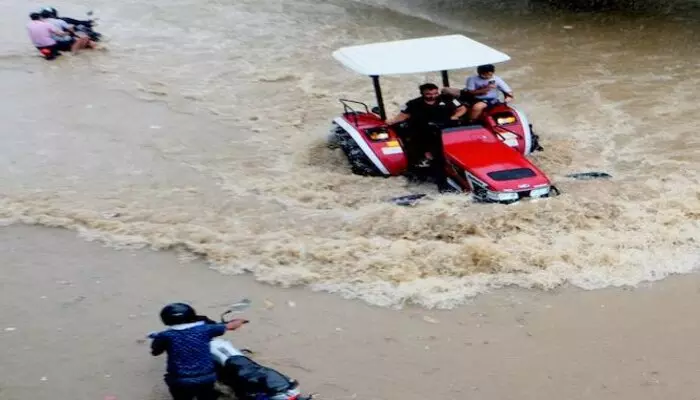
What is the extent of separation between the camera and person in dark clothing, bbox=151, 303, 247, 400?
200 inches

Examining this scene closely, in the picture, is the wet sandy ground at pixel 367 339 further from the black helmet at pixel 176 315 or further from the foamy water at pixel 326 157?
the black helmet at pixel 176 315

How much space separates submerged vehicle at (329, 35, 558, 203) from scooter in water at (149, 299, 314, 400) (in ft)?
11.8

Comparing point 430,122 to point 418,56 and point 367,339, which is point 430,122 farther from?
point 367,339

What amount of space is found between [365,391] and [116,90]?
31.7ft

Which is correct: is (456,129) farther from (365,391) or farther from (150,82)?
(150,82)

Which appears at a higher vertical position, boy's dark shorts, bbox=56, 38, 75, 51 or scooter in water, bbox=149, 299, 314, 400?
boy's dark shorts, bbox=56, 38, 75, 51

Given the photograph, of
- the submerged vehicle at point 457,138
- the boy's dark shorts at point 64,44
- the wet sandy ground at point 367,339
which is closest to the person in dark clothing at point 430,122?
the submerged vehicle at point 457,138

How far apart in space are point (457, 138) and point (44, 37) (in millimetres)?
10107

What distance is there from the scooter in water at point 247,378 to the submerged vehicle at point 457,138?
3.60 metres

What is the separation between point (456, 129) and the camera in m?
9.00

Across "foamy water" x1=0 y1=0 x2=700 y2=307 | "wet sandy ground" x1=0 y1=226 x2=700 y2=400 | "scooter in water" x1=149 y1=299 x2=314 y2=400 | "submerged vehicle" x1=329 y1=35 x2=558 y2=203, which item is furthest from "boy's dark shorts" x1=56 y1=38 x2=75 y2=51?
"scooter in water" x1=149 y1=299 x2=314 y2=400

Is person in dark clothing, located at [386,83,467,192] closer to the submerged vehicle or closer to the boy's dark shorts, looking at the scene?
the submerged vehicle

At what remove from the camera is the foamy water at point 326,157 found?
7422mm

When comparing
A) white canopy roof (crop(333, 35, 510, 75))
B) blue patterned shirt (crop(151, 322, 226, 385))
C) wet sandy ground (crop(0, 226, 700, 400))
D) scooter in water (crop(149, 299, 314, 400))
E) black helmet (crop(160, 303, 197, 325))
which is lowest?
wet sandy ground (crop(0, 226, 700, 400))
